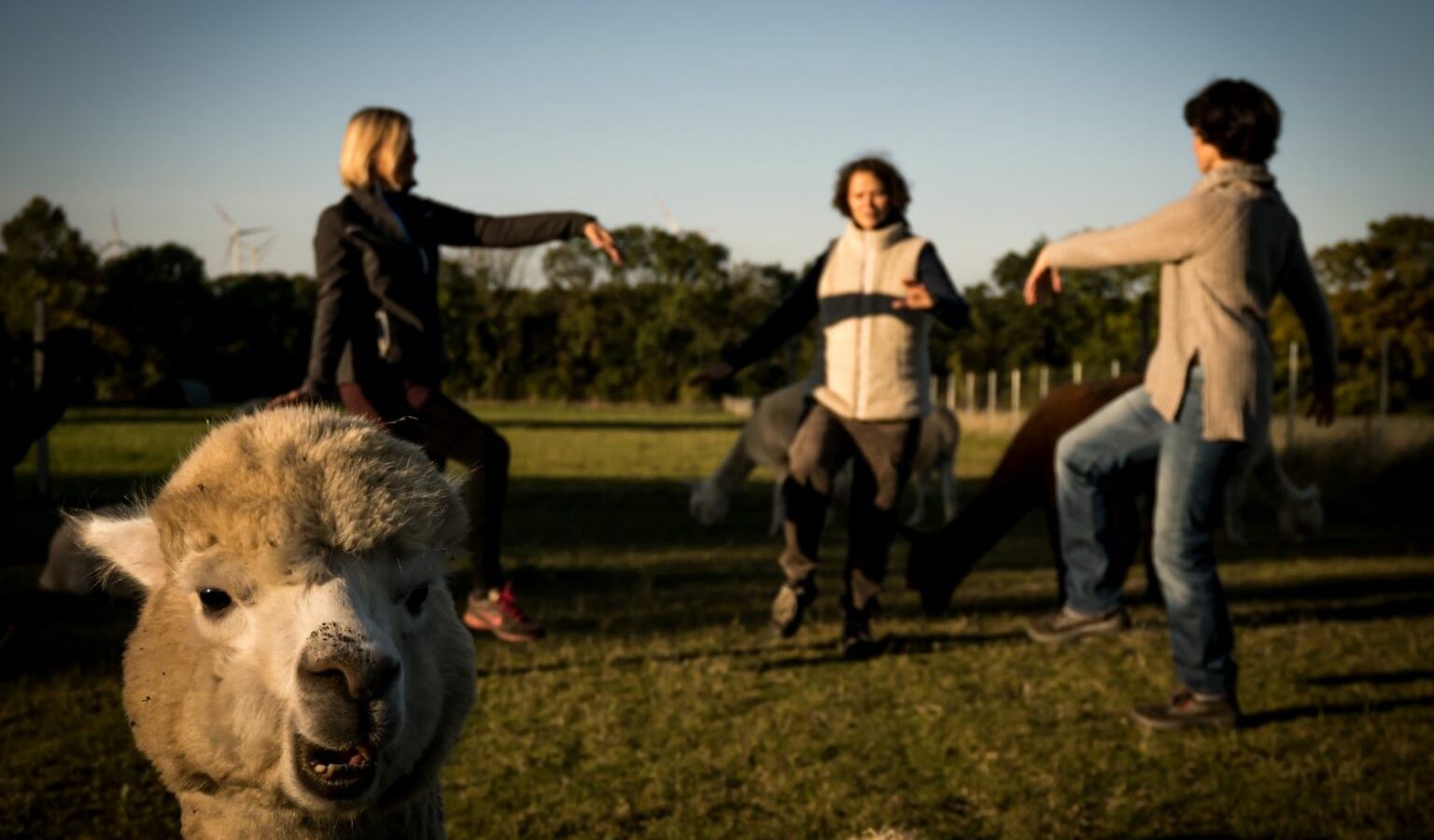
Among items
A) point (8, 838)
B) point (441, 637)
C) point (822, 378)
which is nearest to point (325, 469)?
point (441, 637)

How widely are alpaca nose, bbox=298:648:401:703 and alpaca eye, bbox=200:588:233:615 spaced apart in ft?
0.90

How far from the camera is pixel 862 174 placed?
217 inches

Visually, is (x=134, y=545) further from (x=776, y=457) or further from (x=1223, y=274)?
(x=776, y=457)

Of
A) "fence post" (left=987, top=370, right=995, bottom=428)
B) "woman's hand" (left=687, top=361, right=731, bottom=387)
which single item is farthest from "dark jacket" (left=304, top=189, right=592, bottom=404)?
"fence post" (left=987, top=370, right=995, bottom=428)

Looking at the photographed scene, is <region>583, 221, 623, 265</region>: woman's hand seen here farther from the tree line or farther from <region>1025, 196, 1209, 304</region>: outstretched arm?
the tree line

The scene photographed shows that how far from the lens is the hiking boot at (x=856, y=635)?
5.69m

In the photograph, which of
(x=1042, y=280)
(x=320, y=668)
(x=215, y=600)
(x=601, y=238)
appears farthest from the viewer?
(x=1042, y=280)

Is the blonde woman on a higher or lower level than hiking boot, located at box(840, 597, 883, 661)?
higher

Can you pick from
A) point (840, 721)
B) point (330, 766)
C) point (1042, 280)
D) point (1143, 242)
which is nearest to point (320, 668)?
point (330, 766)

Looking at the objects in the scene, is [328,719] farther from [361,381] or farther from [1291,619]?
[1291,619]

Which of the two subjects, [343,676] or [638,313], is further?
[638,313]

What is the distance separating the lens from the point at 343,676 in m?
1.52

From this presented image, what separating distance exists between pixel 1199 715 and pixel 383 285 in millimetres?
3482

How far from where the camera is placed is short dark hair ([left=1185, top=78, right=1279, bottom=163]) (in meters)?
4.10
